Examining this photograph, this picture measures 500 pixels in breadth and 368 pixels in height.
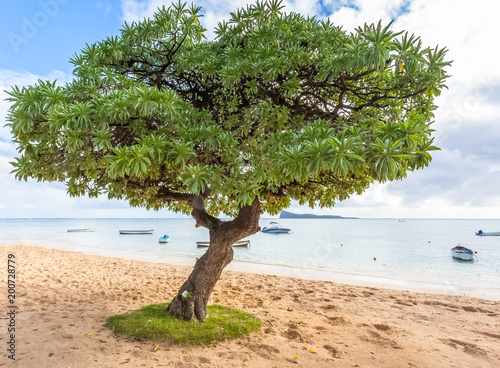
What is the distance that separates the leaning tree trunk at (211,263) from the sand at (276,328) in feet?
2.78

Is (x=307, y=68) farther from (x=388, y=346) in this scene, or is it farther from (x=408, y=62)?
(x=388, y=346)

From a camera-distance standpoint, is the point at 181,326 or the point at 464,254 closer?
the point at 181,326

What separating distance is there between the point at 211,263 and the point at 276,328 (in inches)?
61.6

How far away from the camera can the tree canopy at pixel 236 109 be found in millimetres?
2477

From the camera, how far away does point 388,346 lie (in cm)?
454

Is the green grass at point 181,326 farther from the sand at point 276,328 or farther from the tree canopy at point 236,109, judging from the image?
the tree canopy at point 236,109

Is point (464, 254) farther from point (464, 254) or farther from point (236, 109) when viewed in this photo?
point (236, 109)

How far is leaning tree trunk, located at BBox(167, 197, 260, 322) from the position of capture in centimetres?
480

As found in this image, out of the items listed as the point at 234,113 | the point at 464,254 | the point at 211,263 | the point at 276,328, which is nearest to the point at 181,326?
the point at 211,263

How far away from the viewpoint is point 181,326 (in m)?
4.43

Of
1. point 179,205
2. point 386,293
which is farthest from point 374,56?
point 386,293

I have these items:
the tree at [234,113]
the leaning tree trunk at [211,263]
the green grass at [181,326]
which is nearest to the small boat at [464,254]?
the tree at [234,113]

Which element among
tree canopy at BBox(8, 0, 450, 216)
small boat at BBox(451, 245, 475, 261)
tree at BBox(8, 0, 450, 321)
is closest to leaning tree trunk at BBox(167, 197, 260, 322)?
tree at BBox(8, 0, 450, 321)

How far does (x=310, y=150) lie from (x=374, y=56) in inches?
47.0
